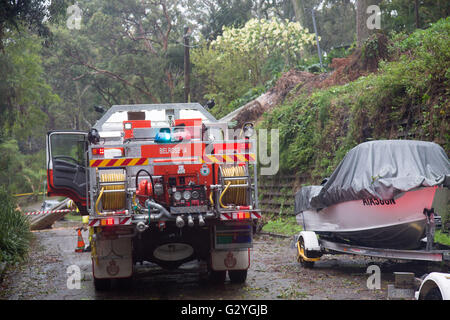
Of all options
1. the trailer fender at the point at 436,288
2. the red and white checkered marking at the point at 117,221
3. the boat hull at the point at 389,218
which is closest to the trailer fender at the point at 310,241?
the boat hull at the point at 389,218

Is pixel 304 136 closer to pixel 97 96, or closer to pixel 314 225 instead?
pixel 314 225

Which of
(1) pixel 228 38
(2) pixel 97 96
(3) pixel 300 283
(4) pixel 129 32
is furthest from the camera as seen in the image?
(2) pixel 97 96

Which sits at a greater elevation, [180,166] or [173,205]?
[180,166]

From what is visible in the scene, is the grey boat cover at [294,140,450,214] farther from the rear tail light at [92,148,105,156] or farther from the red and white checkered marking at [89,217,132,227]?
the rear tail light at [92,148,105,156]

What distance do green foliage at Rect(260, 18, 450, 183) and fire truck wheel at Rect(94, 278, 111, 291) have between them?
7390 millimetres

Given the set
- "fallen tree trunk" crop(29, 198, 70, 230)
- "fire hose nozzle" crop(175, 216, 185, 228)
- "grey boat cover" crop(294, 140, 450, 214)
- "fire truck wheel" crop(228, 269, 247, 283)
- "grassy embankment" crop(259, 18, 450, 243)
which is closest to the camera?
"fire hose nozzle" crop(175, 216, 185, 228)

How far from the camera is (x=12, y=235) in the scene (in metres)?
14.4

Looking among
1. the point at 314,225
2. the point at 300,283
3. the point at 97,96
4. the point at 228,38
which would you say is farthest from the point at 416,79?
the point at 97,96

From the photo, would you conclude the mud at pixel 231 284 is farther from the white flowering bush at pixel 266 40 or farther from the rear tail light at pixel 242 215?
the white flowering bush at pixel 266 40

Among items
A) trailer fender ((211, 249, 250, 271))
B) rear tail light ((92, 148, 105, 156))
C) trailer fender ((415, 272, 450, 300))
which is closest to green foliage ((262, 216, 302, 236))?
trailer fender ((211, 249, 250, 271))

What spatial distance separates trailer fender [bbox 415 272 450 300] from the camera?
543 cm

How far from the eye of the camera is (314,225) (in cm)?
1157

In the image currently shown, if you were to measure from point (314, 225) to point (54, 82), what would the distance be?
44.5 metres

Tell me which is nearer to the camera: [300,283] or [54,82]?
[300,283]
